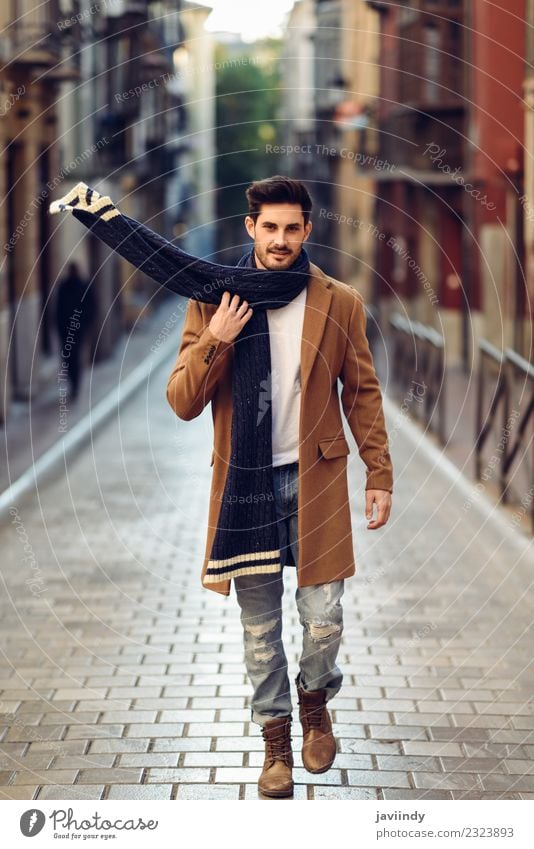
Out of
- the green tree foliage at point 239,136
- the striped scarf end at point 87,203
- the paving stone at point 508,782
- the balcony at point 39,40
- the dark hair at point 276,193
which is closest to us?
the striped scarf end at point 87,203

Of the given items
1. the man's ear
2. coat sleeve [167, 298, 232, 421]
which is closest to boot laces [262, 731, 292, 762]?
coat sleeve [167, 298, 232, 421]

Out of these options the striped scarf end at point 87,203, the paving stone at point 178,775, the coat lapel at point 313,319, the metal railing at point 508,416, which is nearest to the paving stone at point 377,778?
the paving stone at point 178,775

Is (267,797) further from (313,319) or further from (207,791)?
(313,319)

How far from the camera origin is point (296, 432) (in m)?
4.47

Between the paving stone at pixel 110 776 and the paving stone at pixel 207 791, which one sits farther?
the paving stone at pixel 110 776

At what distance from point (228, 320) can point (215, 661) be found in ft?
8.38

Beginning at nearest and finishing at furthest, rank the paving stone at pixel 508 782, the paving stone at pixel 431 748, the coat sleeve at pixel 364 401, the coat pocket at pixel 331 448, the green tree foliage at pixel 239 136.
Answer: the coat pocket at pixel 331 448, the coat sleeve at pixel 364 401, the paving stone at pixel 508 782, the paving stone at pixel 431 748, the green tree foliage at pixel 239 136

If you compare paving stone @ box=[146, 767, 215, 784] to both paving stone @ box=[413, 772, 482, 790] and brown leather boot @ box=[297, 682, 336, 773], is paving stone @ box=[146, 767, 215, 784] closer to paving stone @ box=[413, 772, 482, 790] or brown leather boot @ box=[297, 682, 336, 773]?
brown leather boot @ box=[297, 682, 336, 773]

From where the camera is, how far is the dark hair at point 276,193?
4.34m

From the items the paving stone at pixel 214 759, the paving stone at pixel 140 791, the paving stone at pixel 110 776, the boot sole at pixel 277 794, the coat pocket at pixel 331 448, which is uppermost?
the coat pocket at pixel 331 448

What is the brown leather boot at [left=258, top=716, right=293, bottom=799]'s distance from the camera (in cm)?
457

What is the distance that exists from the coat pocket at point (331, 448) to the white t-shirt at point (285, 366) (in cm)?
9

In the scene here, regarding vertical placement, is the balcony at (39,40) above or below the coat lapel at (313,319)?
above

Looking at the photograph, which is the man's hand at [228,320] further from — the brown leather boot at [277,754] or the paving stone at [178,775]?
the paving stone at [178,775]
